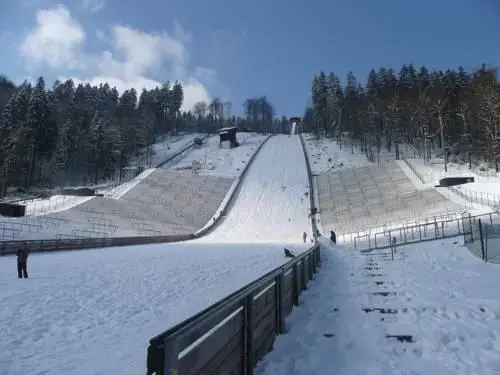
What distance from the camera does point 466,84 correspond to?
83.5 meters

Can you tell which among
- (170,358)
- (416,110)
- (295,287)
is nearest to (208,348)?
(170,358)

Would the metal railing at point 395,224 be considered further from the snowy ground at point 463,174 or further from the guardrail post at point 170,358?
the guardrail post at point 170,358

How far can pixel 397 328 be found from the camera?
7.19m

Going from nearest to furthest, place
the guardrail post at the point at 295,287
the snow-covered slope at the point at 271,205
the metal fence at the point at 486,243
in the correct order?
the guardrail post at the point at 295,287 → the metal fence at the point at 486,243 → the snow-covered slope at the point at 271,205

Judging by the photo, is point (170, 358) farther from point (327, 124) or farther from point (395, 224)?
point (327, 124)

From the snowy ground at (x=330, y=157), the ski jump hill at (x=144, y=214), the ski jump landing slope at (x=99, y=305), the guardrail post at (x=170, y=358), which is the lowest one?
the ski jump landing slope at (x=99, y=305)

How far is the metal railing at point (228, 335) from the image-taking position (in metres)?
2.81

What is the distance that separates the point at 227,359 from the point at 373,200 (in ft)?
171

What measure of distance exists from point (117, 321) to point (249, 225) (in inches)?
1722

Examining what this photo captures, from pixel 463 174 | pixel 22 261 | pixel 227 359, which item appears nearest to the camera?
pixel 227 359

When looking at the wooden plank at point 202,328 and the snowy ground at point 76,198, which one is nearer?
the wooden plank at point 202,328

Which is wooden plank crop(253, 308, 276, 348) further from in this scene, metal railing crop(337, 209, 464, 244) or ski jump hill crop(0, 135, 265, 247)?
metal railing crop(337, 209, 464, 244)

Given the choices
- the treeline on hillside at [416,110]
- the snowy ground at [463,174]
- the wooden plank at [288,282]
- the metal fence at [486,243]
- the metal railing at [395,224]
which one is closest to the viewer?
the wooden plank at [288,282]

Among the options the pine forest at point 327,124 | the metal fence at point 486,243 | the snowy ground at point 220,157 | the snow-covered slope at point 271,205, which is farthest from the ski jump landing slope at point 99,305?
the snowy ground at point 220,157
